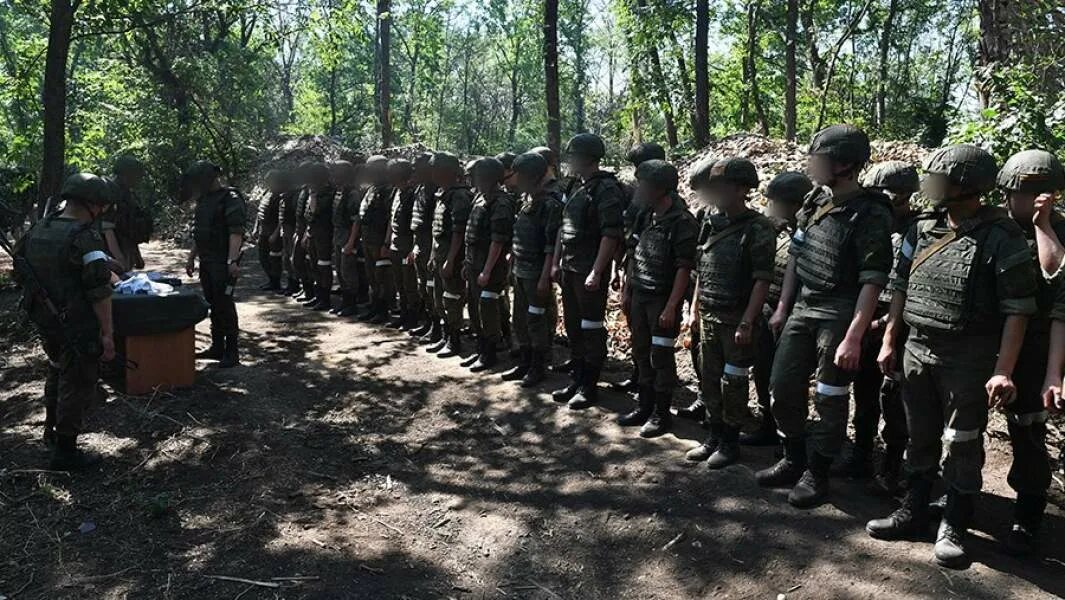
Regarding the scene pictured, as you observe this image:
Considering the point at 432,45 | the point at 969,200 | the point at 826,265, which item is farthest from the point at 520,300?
the point at 432,45

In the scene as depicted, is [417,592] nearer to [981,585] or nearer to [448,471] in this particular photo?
[448,471]

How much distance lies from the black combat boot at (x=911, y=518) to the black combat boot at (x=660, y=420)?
1.79 metres

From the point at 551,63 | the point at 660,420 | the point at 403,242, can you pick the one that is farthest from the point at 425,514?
the point at 551,63

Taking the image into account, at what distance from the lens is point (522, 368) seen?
710 centimetres

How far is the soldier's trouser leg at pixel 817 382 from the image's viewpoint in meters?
4.09

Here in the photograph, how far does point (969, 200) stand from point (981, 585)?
70.3 inches

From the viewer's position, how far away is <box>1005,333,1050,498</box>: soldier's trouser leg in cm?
377

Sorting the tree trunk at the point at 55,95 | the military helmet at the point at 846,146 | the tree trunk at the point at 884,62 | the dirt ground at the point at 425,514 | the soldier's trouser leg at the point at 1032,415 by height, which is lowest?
the dirt ground at the point at 425,514

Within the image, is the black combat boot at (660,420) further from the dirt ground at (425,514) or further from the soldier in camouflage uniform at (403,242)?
the soldier in camouflage uniform at (403,242)

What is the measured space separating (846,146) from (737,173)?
750 millimetres

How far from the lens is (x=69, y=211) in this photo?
16.6ft

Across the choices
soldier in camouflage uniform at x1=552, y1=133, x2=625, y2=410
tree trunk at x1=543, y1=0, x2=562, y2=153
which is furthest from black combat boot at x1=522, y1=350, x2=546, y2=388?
tree trunk at x1=543, y1=0, x2=562, y2=153

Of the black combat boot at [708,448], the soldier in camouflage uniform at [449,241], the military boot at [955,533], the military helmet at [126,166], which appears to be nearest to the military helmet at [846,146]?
the military boot at [955,533]

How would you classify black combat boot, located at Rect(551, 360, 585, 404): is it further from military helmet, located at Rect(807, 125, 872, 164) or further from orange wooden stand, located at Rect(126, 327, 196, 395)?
orange wooden stand, located at Rect(126, 327, 196, 395)
